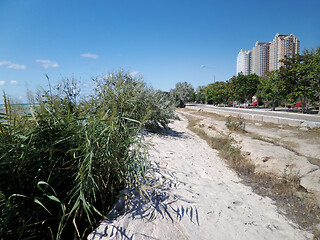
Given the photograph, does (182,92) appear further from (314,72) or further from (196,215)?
(196,215)

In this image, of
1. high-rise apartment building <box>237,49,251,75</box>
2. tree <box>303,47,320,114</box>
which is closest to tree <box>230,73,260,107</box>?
tree <box>303,47,320,114</box>

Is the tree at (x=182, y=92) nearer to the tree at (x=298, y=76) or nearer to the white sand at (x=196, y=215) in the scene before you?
the tree at (x=298, y=76)

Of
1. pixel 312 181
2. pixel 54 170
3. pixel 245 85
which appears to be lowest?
pixel 312 181

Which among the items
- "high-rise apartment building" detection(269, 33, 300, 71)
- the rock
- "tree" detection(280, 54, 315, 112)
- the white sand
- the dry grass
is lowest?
the dry grass

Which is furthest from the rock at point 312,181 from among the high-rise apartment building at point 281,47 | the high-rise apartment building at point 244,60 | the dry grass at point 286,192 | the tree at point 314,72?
the high-rise apartment building at point 244,60

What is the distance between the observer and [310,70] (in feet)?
57.3

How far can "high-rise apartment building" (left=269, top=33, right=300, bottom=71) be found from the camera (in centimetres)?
4475

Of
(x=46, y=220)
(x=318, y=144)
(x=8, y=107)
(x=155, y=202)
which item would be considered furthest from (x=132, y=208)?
(x=318, y=144)

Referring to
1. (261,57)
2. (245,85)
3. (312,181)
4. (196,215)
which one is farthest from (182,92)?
(196,215)

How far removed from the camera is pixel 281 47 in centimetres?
4856

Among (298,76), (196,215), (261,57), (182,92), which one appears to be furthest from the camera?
(261,57)

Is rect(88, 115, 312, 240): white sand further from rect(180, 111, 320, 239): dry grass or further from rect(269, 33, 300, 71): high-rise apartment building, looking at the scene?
rect(269, 33, 300, 71): high-rise apartment building

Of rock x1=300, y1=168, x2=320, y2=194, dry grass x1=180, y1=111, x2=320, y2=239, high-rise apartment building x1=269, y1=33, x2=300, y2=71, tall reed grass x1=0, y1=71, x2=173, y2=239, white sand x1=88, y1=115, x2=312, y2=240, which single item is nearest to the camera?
tall reed grass x1=0, y1=71, x2=173, y2=239

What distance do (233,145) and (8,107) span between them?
7434 mm
